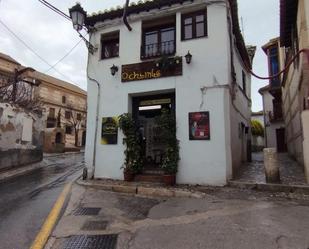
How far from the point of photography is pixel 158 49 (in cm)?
1102

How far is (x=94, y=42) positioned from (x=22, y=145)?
7106mm

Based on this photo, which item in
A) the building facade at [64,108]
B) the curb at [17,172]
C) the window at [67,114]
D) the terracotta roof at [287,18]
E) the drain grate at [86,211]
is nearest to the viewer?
the drain grate at [86,211]

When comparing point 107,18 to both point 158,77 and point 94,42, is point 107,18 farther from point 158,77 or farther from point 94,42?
point 158,77

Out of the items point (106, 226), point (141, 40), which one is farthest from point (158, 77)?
point (106, 226)

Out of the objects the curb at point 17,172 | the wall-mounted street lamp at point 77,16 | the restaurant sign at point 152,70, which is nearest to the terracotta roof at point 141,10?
the wall-mounted street lamp at point 77,16

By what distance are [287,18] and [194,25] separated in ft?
10.8

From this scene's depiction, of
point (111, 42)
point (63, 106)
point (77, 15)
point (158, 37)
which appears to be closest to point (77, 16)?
point (77, 15)

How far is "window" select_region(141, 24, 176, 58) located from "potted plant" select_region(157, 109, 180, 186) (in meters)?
2.54

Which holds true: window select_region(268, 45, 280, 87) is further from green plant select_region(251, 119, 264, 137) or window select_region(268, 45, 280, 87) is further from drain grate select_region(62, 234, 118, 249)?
drain grate select_region(62, 234, 118, 249)

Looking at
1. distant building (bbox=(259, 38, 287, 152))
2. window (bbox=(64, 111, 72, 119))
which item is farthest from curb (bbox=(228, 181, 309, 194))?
window (bbox=(64, 111, 72, 119))

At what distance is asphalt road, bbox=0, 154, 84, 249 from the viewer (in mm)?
4949

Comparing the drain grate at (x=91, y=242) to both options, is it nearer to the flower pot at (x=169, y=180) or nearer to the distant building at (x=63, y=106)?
the flower pot at (x=169, y=180)

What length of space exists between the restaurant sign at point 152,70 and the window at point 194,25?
41.1 inches

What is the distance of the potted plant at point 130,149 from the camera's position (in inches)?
405
